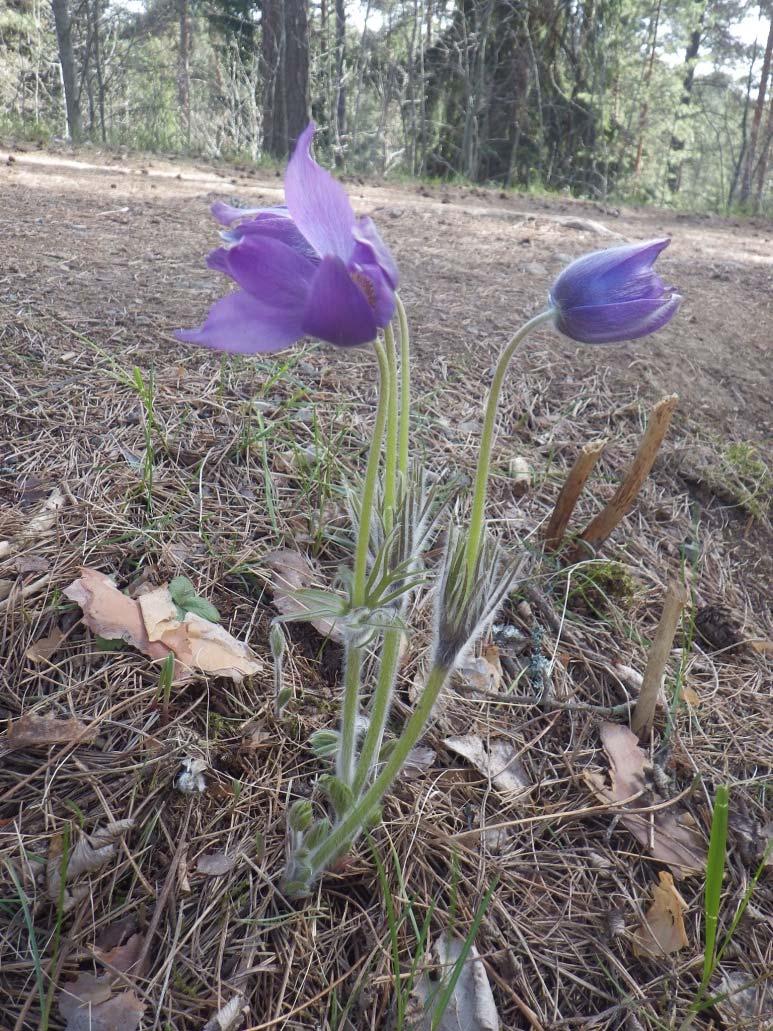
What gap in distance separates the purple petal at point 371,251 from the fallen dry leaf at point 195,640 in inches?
32.0

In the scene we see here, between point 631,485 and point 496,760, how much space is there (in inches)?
31.3

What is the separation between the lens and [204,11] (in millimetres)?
11398

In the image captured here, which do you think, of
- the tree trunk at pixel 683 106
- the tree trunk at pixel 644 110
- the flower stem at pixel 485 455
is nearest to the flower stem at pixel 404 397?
the flower stem at pixel 485 455

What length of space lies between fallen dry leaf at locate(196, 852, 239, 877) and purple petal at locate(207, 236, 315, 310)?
85 cm

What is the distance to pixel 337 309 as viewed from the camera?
791 mm

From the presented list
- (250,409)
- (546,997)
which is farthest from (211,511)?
(546,997)

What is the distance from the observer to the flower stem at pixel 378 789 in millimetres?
1029

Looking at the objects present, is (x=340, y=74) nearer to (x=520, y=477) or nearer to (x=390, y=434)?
(x=520, y=477)

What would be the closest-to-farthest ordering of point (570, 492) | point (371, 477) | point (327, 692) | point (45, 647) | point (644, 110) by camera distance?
point (371, 477) < point (45, 647) < point (327, 692) < point (570, 492) < point (644, 110)

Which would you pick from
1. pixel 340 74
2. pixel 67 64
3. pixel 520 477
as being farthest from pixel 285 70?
pixel 520 477

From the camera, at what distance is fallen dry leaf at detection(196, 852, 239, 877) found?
1.10 metres

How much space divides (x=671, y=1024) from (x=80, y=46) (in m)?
17.2

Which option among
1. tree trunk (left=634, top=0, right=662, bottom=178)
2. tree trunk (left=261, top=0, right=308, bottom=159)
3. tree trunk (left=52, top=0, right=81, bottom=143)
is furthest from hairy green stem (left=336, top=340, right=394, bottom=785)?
tree trunk (left=634, top=0, right=662, bottom=178)

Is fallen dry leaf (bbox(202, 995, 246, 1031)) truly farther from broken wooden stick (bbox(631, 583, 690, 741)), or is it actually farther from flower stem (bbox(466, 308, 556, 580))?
broken wooden stick (bbox(631, 583, 690, 741))
